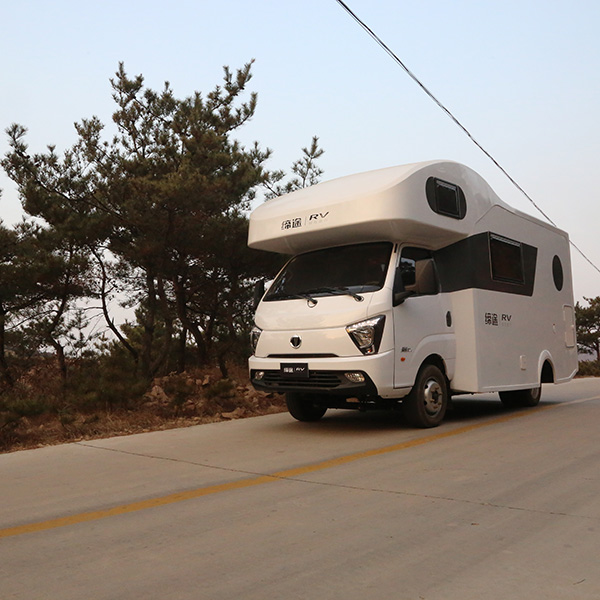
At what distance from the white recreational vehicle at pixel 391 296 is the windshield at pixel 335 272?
17 mm

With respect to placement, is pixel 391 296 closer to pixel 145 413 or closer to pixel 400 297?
pixel 400 297

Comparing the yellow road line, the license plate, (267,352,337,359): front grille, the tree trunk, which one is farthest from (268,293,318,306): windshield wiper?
the tree trunk

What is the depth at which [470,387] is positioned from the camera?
8.96 metres

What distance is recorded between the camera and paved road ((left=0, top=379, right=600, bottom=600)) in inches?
131

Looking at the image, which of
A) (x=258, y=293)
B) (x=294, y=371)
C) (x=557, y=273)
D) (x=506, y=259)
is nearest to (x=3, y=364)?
(x=258, y=293)

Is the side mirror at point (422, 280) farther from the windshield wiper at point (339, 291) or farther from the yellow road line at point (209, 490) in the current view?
the yellow road line at point (209, 490)

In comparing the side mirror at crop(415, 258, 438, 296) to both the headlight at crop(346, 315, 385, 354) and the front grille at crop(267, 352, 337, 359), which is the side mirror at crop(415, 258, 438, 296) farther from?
the front grille at crop(267, 352, 337, 359)

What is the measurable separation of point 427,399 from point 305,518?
4.23 m

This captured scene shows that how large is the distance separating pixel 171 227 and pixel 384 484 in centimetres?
782

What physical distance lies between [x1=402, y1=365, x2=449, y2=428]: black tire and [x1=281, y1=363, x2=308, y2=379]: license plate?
52.9 inches

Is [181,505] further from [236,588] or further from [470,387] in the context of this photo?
[470,387]

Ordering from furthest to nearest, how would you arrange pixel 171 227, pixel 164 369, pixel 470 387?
pixel 164 369 → pixel 171 227 → pixel 470 387

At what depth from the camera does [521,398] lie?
11.2 metres

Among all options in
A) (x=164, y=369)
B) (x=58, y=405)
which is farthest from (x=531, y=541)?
(x=164, y=369)
